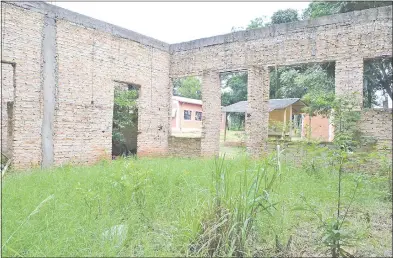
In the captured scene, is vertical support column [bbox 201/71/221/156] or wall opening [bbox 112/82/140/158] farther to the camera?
wall opening [bbox 112/82/140/158]

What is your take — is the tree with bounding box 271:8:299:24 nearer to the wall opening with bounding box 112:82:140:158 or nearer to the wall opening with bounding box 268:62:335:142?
the wall opening with bounding box 268:62:335:142

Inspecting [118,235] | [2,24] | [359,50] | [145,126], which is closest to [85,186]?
[118,235]

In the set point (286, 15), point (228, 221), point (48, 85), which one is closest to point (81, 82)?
point (48, 85)

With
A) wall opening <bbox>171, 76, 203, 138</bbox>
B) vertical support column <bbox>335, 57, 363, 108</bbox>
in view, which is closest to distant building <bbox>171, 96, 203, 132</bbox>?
wall opening <bbox>171, 76, 203, 138</bbox>

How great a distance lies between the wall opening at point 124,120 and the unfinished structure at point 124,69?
2.14ft

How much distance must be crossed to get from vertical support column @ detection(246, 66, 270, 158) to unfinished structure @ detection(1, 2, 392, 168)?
0.03m

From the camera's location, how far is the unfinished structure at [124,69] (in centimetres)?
721

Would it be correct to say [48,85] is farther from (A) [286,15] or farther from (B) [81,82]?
(A) [286,15]

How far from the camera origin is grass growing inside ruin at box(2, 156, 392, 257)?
2463 millimetres

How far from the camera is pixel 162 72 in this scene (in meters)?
10.5

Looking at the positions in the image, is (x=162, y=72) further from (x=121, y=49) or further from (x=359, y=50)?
(x=359, y=50)

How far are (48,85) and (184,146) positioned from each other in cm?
456

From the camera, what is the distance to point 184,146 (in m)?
10.4

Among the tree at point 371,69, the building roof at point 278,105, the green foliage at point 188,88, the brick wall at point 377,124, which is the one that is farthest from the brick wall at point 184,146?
the green foliage at point 188,88
